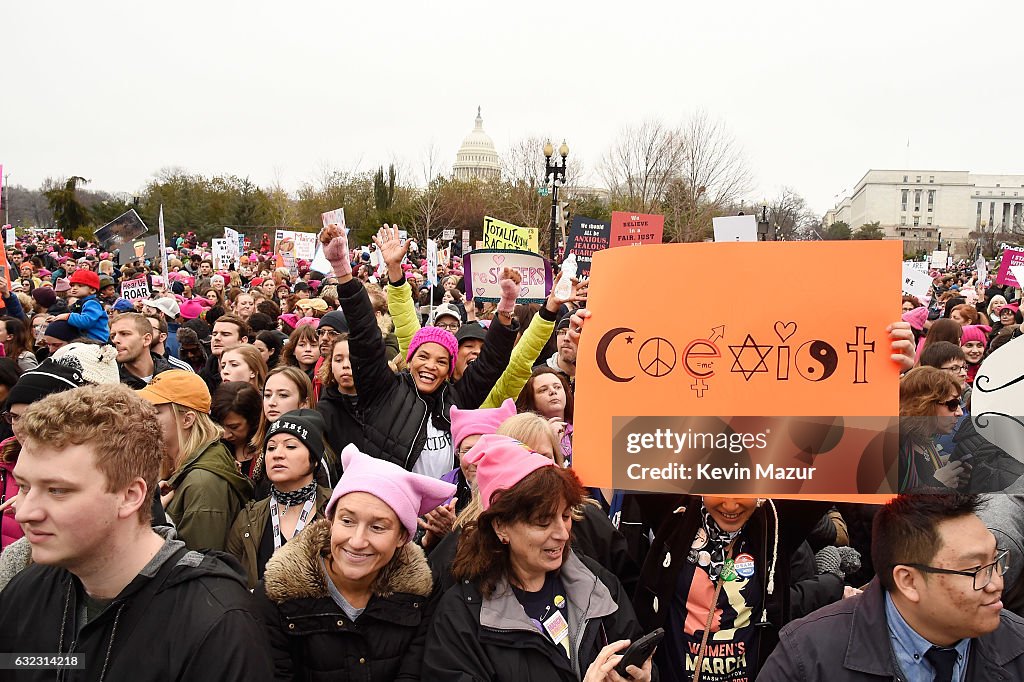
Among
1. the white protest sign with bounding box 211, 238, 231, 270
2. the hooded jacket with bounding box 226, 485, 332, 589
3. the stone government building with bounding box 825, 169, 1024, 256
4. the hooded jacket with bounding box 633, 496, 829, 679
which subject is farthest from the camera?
the stone government building with bounding box 825, 169, 1024, 256

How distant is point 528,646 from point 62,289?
45.5 feet

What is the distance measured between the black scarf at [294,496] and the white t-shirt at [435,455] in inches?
32.3

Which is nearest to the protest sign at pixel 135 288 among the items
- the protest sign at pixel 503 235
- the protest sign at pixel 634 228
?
the protest sign at pixel 503 235

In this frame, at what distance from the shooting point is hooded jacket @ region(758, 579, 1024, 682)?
2234mm

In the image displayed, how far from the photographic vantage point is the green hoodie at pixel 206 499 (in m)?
3.47

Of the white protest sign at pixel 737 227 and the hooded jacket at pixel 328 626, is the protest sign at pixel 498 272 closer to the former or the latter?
the white protest sign at pixel 737 227

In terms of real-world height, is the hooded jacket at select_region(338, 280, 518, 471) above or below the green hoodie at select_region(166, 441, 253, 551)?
above

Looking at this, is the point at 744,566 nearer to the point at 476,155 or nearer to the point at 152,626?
the point at 152,626

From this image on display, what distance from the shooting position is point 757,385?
2.83m

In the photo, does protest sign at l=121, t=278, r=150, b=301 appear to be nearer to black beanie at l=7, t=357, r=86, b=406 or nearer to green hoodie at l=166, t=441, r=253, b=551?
black beanie at l=7, t=357, r=86, b=406

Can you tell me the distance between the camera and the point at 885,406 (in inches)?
109

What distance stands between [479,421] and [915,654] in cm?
226

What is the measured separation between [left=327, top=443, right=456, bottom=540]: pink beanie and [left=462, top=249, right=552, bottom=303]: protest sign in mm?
7021

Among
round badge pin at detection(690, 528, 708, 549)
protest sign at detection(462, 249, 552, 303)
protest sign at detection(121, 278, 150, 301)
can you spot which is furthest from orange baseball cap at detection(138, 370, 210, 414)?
protest sign at detection(121, 278, 150, 301)
